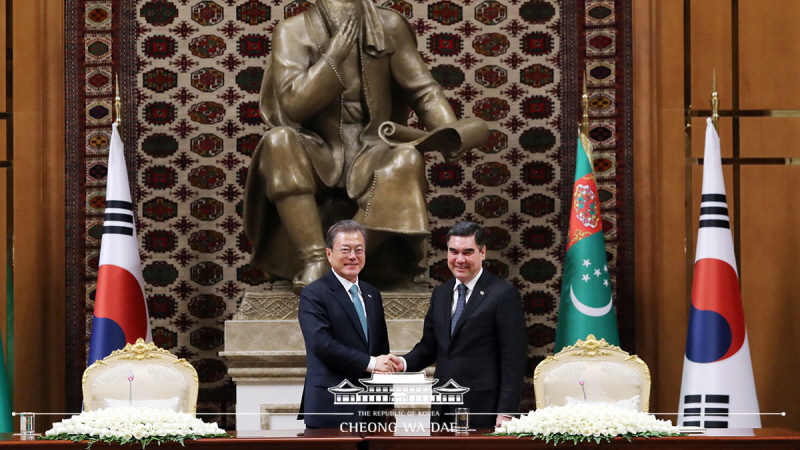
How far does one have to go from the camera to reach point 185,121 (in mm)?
7113

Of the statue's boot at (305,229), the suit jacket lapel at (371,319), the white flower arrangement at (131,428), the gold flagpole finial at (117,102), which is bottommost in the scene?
the white flower arrangement at (131,428)

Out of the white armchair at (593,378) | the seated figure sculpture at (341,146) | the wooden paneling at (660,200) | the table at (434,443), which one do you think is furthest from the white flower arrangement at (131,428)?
the wooden paneling at (660,200)

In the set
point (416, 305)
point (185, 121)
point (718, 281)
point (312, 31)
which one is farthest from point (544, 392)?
point (185, 121)

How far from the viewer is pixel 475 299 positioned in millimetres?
4488

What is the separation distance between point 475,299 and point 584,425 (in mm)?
1102

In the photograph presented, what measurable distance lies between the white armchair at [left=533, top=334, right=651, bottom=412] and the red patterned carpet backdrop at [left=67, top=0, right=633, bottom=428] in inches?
90.7

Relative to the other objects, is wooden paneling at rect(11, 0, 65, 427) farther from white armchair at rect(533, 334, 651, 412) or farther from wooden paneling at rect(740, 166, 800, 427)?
wooden paneling at rect(740, 166, 800, 427)

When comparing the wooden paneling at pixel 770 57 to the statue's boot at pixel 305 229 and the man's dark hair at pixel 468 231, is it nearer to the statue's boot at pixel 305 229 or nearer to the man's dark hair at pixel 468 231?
the statue's boot at pixel 305 229

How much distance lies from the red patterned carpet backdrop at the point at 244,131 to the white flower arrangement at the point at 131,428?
3.40 meters

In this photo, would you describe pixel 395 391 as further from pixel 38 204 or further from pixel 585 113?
pixel 38 204

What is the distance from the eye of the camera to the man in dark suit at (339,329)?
4.23 m

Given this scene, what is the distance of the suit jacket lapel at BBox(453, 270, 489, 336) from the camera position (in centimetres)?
446

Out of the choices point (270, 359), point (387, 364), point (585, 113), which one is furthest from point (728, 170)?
point (387, 364)

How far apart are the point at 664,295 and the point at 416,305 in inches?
70.6
